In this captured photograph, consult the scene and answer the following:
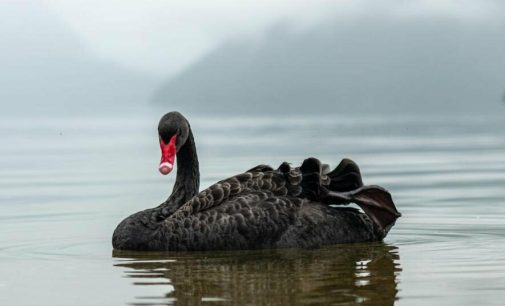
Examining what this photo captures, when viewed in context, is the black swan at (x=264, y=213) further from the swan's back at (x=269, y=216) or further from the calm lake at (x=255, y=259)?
the calm lake at (x=255, y=259)

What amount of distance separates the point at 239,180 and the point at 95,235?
1620 mm

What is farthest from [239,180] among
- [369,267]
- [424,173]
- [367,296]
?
[424,173]

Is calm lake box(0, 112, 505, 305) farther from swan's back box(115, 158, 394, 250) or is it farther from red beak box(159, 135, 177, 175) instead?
red beak box(159, 135, 177, 175)

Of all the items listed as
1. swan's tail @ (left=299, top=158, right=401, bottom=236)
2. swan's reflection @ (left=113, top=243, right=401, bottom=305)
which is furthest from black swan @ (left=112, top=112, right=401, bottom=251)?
swan's reflection @ (left=113, top=243, right=401, bottom=305)

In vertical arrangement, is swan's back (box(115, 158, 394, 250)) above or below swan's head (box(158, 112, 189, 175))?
below

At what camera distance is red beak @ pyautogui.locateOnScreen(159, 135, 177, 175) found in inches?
375

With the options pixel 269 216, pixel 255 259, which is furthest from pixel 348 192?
pixel 255 259

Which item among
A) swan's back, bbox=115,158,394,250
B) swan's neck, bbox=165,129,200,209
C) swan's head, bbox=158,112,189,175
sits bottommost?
swan's back, bbox=115,158,394,250

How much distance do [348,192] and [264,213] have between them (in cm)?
72

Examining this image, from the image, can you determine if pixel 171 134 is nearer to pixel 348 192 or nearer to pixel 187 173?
pixel 187 173

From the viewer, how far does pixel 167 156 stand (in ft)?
32.1

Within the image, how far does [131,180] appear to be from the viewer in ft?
59.0

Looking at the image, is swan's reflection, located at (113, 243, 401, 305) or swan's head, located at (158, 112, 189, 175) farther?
swan's head, located at (158, 112, 189, 175)

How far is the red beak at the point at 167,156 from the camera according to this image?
375 inches
